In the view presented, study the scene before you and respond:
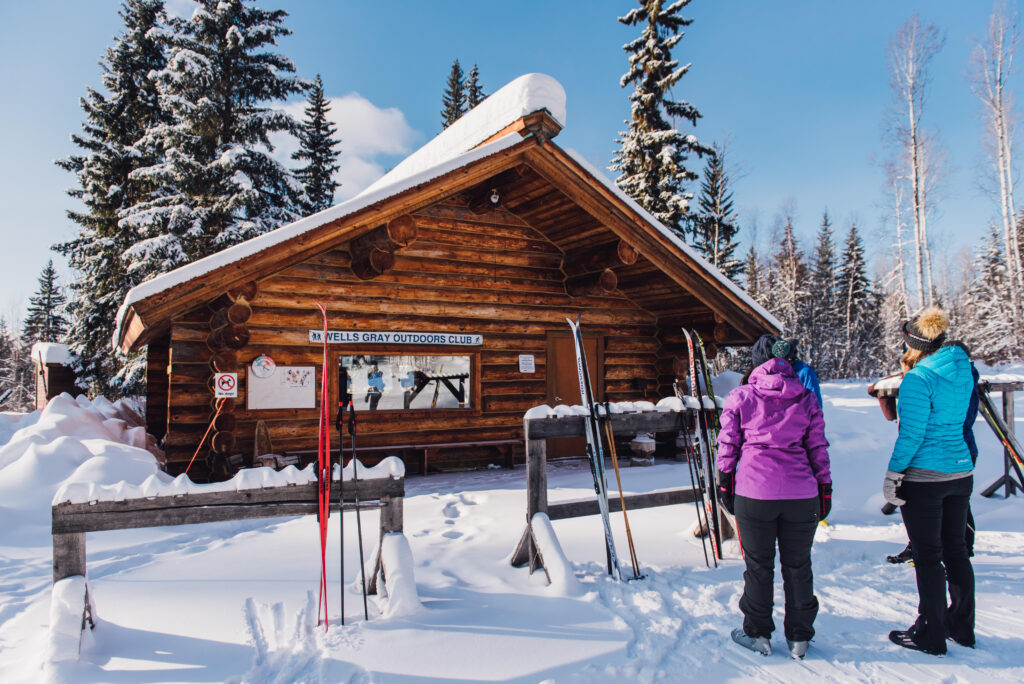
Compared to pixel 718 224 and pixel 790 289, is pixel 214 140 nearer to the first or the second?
pixel 718 224

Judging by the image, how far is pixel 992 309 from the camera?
103 ft

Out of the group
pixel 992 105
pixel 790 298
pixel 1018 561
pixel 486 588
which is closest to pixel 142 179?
pixel 486 588

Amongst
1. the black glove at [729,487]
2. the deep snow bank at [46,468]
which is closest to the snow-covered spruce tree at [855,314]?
the black glove at [729,487]

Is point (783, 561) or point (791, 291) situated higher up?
point (791, 291)

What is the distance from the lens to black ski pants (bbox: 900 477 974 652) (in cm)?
317

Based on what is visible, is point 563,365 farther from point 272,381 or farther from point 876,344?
point 876,344

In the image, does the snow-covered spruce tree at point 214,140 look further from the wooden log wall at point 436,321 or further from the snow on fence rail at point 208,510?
the snow on fence rail at point 208,510

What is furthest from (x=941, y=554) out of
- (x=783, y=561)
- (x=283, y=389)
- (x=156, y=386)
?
(x=156, y=386)

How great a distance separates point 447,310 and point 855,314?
3951 cm

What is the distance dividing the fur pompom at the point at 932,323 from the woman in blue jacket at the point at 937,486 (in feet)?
0.14

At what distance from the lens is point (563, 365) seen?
1023 cm

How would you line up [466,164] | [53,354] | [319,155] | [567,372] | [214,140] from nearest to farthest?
[466,164] < [567,372] < [53,354] < [214,140] < [319,155]

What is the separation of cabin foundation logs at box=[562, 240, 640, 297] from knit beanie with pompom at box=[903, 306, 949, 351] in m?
5.25

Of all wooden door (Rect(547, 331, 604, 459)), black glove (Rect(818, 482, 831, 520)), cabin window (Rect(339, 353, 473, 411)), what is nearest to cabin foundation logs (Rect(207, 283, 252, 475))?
cabin window (Rect(339, 353, 473, 411))
